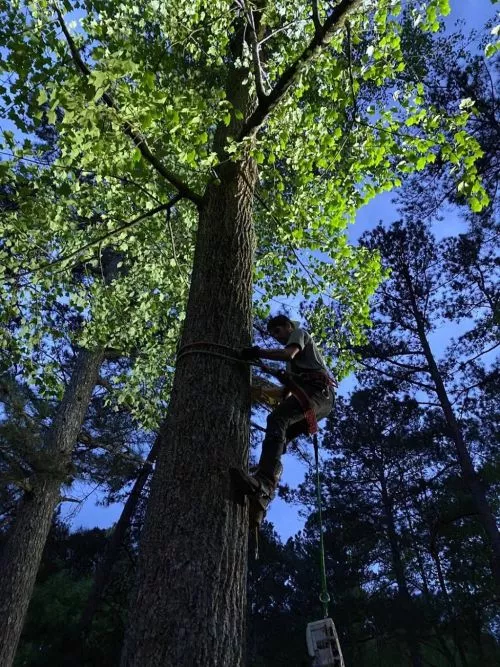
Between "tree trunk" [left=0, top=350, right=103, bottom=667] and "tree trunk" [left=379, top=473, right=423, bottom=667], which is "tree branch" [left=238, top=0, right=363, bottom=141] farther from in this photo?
"tree trunk" [left=379, top=473, right=423, bottom=667]

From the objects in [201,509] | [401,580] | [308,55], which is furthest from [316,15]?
[401,580]

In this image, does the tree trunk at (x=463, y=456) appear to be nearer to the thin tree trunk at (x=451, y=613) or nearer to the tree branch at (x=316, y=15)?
the thin tree trunk at (x=451, y=613)

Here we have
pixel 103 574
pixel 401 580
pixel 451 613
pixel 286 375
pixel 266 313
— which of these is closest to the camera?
pixel 286 375

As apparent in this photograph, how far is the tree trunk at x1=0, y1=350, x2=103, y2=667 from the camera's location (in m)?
6.52

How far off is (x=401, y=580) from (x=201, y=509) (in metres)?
18.1

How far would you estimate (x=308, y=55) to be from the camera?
308cm

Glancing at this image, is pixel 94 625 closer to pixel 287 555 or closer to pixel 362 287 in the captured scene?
pixel 287 555

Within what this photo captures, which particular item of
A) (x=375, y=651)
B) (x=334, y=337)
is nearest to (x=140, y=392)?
(x=334, y=337)

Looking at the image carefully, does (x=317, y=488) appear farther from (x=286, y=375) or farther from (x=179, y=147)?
(x=179, y=147)

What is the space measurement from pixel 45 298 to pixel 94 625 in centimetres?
1310

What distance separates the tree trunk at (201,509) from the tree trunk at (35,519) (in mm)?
5527

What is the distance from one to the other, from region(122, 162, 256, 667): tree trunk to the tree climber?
0.80ft

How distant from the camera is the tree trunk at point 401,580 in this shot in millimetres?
16500

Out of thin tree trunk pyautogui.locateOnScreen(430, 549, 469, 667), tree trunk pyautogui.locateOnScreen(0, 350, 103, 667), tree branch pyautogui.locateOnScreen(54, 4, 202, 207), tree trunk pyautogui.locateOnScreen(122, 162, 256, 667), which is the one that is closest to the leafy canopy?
tree branch pyautogui.locateOnScreen(54, 4, 202, 207)
